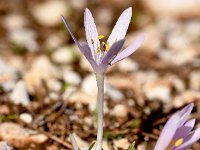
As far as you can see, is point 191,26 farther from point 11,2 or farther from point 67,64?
point 11,2

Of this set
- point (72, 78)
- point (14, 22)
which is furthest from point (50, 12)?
point (72, 78)

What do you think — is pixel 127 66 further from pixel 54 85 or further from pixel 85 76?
pixel 54 85

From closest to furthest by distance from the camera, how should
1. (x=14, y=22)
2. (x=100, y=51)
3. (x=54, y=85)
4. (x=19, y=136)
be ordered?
(x=100, y=51), (x=19, y=136), (x=54, y=85), (x=14, y=22)

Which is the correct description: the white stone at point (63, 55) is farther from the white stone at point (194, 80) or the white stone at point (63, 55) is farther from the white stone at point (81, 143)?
the white stone at point (81, 143)

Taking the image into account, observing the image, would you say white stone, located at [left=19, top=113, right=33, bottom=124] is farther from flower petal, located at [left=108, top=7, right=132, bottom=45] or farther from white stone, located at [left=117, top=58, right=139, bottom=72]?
white stone, located at [left=117, top=58, right=139, bottom=72]

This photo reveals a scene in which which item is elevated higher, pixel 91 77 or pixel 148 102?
pixel 91 77

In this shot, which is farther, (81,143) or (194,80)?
(194,80)

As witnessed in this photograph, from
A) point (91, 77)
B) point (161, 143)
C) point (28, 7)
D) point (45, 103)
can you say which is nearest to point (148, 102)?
point (91, 77)
